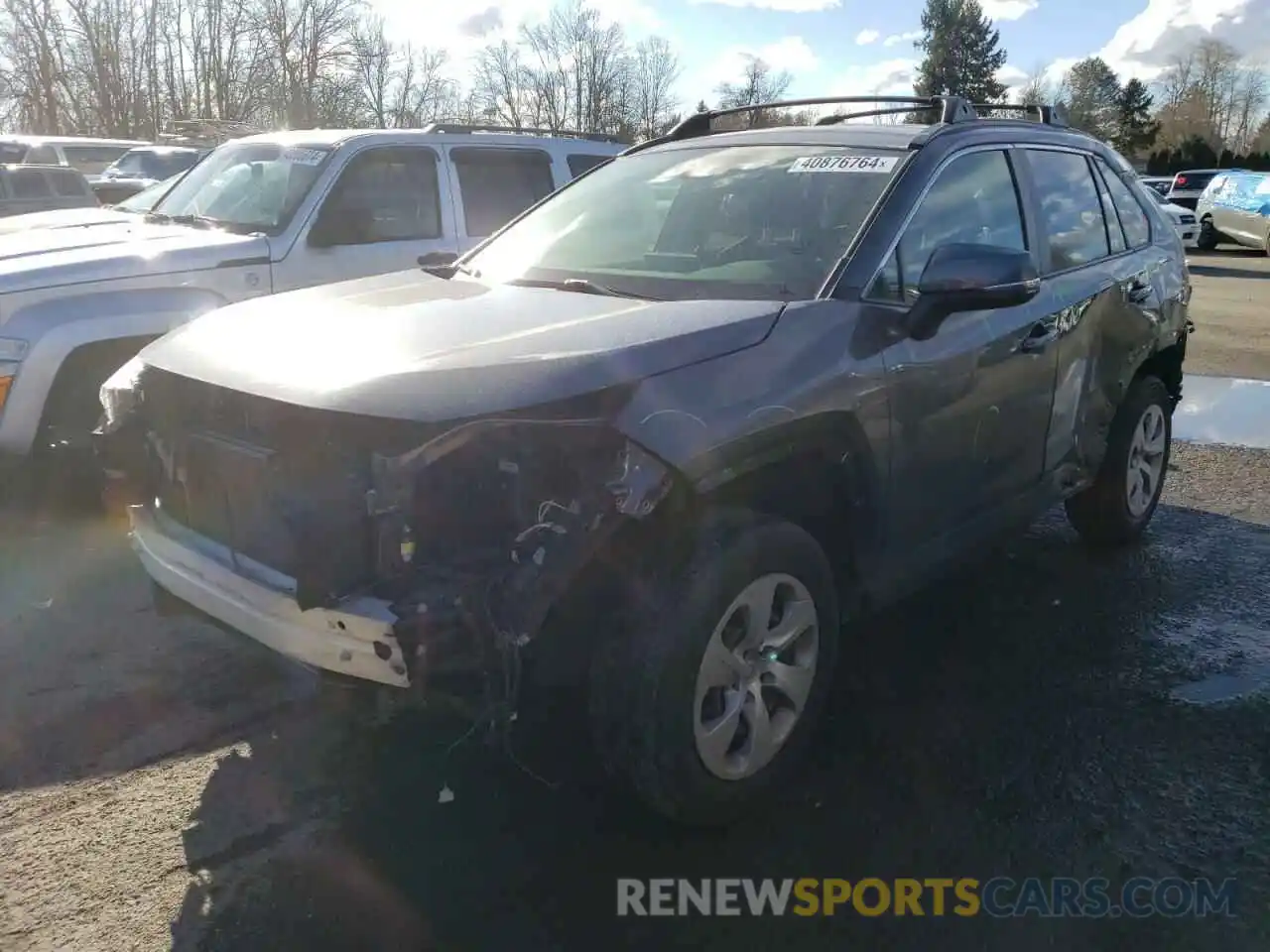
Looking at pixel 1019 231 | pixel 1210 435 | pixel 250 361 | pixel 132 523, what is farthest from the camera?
pixel 1210 435

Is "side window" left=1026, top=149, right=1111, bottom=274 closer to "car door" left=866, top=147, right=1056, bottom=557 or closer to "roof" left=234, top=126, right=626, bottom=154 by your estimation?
"car door" left=866, top=147, right=1056, bottom=557

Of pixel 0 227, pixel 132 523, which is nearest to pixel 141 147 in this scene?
pixel 0 227

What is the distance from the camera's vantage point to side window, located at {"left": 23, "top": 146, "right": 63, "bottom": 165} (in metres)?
16.5

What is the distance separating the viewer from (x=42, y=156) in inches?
663

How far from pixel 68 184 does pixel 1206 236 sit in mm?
24816

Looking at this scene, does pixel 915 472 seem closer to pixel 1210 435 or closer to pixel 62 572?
pixel 62 572

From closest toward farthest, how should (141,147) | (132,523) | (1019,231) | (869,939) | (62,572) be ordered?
(869,939) < (132,523) < (1019,231) < (62,572) < (141,147)

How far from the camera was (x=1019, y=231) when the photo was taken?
4.09m

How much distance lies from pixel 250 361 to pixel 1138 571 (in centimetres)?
403

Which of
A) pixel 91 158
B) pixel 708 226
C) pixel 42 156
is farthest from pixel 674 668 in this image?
pixel 91 158

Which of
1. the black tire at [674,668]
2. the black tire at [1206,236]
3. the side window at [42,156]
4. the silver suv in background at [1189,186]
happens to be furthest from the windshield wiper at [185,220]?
the silver suv in background at [1189,186]

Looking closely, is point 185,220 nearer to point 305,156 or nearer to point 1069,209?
point 305,156

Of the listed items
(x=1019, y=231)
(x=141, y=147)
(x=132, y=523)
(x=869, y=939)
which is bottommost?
(x=869, y=939)

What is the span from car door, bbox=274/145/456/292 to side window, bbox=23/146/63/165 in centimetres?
1267
